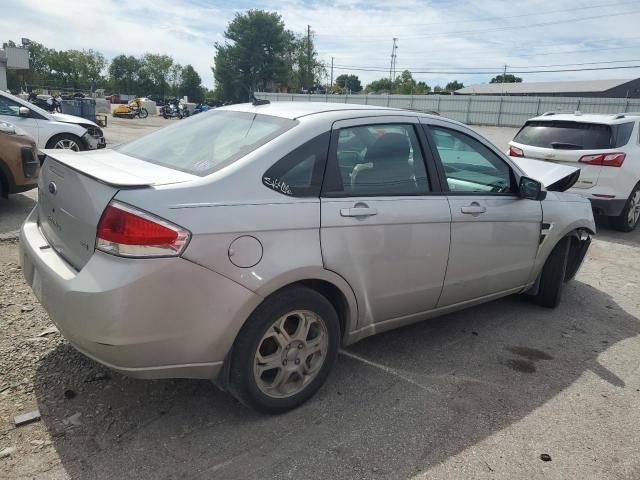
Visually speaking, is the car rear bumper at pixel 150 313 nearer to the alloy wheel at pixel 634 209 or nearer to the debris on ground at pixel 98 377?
the debris on ground at pixel 98 377

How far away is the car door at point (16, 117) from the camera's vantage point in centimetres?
874

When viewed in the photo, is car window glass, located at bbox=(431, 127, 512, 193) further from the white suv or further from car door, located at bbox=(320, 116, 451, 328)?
the white suv

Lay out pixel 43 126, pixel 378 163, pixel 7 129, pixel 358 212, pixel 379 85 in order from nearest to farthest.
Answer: pixel 358 212, pixel 378 163, pixel 7 129, pixel 43 126, pixel 379 85

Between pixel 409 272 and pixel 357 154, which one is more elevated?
pixel 357 154

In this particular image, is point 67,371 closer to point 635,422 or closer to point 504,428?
point 504,428

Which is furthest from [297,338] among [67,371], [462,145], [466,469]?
[462,145]

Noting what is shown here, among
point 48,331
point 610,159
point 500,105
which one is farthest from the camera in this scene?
point 500,105

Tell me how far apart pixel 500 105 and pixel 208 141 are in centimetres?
3432

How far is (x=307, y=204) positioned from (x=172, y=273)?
81cm

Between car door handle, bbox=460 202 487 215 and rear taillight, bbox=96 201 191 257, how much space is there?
77.6 inches

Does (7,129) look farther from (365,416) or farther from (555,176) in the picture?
(555,176)

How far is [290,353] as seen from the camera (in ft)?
9.17

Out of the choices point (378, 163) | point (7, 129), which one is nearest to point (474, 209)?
point (378, 163)

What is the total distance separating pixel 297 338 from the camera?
2.79 metres
